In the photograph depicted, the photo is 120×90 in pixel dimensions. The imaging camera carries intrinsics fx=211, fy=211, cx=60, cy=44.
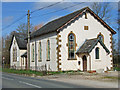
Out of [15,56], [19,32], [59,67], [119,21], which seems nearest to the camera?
[59,67]

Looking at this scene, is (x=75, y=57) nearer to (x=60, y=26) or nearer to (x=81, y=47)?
(x=81, y=47)

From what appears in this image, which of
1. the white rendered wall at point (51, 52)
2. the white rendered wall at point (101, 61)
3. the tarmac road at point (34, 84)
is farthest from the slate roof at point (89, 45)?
the tarmac road at point (34, 84)

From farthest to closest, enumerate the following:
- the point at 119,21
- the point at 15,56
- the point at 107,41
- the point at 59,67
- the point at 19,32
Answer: the point at 19,32 → the point at 15,56 → the point at 119,21 → the point at 107,41 → the point at 59,67

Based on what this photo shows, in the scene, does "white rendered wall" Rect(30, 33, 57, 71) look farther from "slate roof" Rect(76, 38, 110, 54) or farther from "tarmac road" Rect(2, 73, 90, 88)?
"tarmac road" Rect(2, 73, 90, 88)

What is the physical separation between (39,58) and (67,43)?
23.3 ft

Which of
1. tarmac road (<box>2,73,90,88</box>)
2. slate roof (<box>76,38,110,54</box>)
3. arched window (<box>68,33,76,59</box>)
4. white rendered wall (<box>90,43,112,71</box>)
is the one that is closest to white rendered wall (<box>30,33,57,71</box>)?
arched window (<box>68,33,76,59</box>)

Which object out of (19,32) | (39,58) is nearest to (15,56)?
(39,58)

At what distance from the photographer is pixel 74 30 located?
2938 cm

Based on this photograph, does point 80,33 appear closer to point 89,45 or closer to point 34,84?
point 89,45

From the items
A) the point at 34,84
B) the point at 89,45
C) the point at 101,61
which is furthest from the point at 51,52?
the point at 34,84

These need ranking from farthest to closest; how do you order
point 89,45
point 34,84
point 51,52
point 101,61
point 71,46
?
1. point 51,52
2. point 71,46
3. point 101,61
4. point 89,45
5. point 34,84

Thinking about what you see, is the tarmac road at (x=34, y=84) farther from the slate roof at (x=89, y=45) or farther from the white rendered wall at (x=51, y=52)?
the white rendered wall at (x=51, y=52)

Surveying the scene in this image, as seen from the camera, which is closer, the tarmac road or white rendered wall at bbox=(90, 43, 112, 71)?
the tarmac road

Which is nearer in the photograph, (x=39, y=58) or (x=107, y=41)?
(x=107, y=41)
